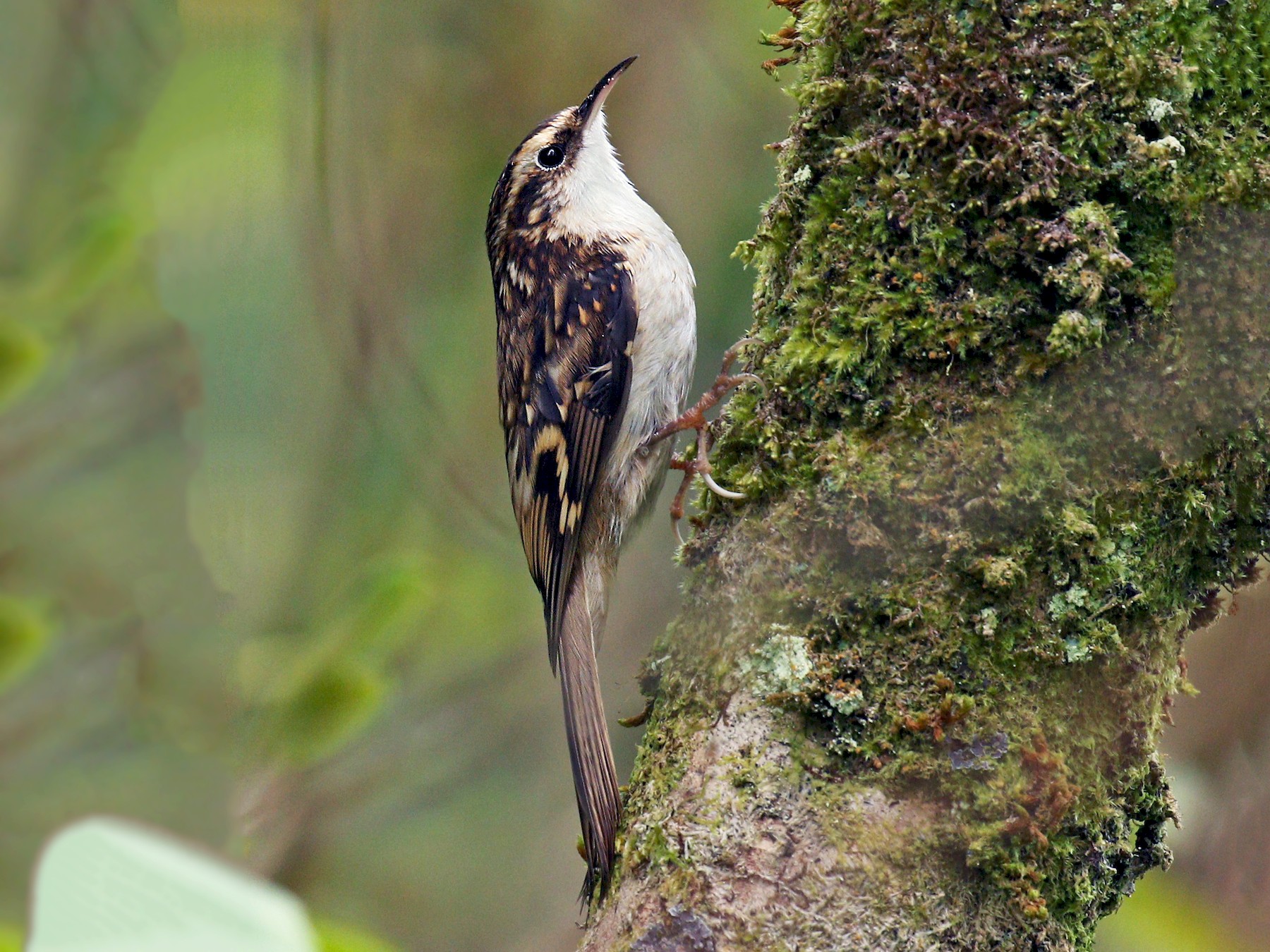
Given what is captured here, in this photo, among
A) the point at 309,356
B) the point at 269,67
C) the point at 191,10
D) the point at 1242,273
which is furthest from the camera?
the point at 309,356

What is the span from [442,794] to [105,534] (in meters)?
2.49

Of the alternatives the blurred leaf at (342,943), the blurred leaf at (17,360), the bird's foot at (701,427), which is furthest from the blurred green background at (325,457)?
the bird's foot at (701,427)

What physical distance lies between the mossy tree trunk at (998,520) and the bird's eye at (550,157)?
1668 mm

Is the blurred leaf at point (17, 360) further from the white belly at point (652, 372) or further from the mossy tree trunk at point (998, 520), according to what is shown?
the white belly at point (652, 372)

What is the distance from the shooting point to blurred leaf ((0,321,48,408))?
1.96 m

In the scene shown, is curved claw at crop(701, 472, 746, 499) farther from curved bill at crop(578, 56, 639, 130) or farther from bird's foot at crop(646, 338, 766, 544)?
curved bill at crop(578, 56, 639, 130)

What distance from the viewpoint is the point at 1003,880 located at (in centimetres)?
164

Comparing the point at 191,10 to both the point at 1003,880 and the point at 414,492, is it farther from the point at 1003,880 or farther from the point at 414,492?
the point at 1003,880

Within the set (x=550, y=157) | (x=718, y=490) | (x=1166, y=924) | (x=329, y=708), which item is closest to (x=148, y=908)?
(x=718, y=490)

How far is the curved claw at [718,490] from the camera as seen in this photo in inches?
82.8

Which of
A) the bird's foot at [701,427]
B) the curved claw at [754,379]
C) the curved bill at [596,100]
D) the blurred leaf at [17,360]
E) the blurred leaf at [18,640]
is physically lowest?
the blurred leaf at [18,640]

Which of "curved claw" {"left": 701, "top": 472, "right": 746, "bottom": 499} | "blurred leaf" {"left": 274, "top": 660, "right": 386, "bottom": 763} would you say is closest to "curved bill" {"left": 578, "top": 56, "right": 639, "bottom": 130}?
"curved claw" {"left": 701, "top": 472, "right": 746, "bottom": 499}

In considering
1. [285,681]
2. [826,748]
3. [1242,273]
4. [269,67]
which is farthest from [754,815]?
[269,67]

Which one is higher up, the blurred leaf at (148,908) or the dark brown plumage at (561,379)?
the blurred leaf at (148,908)
